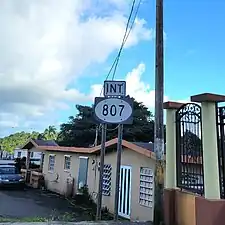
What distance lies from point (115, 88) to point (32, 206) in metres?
10.3

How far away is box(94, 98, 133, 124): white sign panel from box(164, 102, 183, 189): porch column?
78 cm

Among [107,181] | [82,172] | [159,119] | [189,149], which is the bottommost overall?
[107,181]

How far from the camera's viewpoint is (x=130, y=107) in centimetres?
614

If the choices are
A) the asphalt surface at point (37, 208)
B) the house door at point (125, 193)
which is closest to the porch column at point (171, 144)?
the asphalt surface at point (37, 208)

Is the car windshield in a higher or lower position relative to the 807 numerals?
lower

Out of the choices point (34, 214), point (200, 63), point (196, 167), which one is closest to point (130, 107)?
point (196, 167)

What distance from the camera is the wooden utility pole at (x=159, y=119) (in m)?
5.81

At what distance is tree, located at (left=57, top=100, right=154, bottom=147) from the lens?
98.4 ft

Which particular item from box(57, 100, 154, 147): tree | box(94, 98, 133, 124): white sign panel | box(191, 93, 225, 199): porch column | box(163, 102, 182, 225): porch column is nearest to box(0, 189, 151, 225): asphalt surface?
box(163, 102, 182, 225): porch column

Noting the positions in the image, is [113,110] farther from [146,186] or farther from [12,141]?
[12,141]

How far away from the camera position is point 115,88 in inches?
251

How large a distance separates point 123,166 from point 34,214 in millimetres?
4035

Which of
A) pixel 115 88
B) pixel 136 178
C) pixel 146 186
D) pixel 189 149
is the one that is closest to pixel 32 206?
pixel 136 178

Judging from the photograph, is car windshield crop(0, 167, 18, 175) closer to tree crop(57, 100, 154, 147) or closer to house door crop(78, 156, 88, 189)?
house door crop(78, 156, 88, 189)
